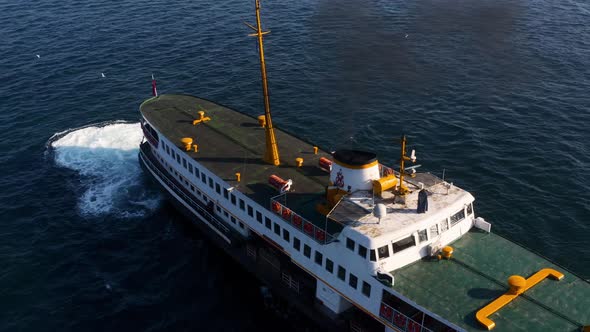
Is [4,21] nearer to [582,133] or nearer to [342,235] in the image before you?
[342,235]

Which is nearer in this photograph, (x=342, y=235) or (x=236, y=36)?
(x=342, y=235)

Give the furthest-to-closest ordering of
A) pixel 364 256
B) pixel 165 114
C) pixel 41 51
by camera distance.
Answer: pixel 41 51 → pixel 165 114 → pixel 364 256

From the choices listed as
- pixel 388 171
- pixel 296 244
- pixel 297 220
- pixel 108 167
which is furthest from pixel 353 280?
pixel 108 167

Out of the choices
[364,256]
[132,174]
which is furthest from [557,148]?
[132,174]

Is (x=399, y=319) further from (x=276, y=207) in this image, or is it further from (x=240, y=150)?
(x=240, y=150)

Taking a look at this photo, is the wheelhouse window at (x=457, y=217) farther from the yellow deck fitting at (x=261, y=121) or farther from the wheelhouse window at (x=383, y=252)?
the yellow deck fitting at (x=261, y=121)

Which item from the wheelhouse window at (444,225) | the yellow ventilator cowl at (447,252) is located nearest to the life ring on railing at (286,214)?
the wheelhouse window at (444,225)

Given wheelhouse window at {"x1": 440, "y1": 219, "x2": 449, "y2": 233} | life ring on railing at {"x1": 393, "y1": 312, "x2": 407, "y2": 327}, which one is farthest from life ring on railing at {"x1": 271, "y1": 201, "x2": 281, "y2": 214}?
wheelhouse window at {"x1": 440, "y1": 219, "x2": 449, "y2": 233}
